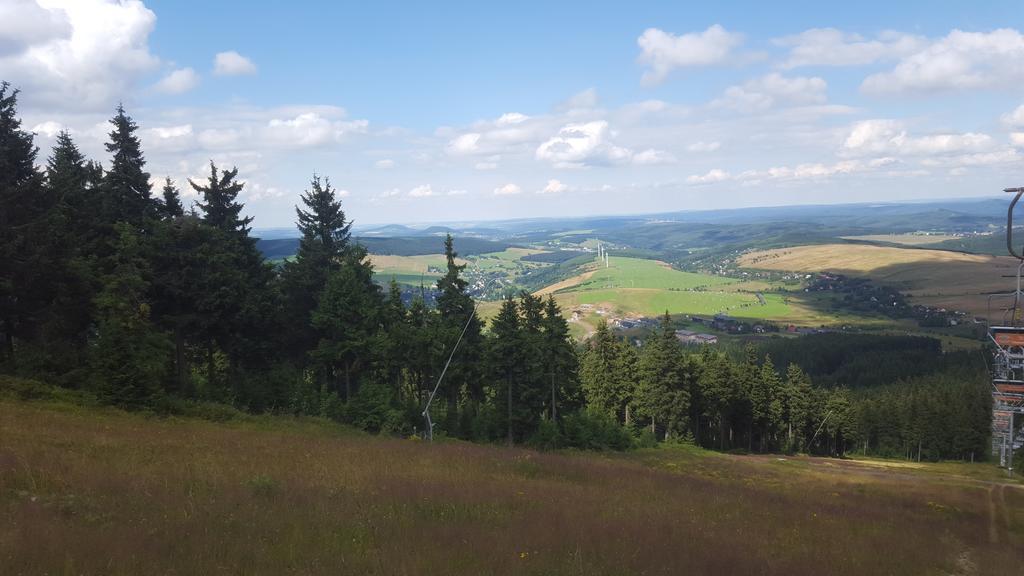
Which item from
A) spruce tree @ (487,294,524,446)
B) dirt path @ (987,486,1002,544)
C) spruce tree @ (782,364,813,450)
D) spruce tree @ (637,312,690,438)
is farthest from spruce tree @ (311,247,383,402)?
A: spruce tree @ (782,364,813,450)

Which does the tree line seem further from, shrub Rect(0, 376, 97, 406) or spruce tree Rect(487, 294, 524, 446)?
shrub Rect(0, 376, 97, 406)

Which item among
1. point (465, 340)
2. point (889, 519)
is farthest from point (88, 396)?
point (889, 519)

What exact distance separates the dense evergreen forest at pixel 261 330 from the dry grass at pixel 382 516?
6.73 metres

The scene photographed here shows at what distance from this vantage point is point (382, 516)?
1150cm

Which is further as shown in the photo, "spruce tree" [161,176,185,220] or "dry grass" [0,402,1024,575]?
"spruce tree" [161,176,185,220]

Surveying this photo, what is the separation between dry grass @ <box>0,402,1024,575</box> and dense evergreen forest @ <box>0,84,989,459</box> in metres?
6.73

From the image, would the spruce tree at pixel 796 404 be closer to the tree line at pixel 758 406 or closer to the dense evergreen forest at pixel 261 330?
the tree line at pixel 758 406

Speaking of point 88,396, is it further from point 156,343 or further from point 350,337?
point 350,337

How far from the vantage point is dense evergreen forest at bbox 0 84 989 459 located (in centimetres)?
2530

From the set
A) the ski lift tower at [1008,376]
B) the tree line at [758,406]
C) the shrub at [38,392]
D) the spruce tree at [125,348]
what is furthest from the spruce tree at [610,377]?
the shrub at [38,392]

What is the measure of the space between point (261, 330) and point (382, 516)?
28.8m

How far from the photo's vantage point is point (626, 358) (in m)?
63.6

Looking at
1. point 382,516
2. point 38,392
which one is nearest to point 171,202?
point 38,392

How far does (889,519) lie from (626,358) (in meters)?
42.4
